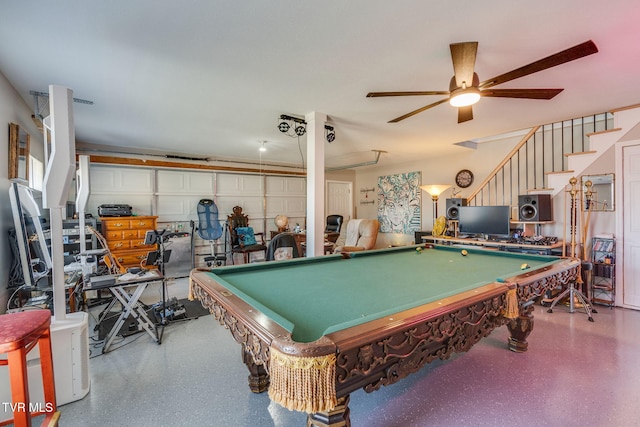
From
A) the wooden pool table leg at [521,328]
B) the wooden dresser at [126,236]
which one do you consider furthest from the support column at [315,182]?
the wooden dresser at [126,236]

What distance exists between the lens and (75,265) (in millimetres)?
3408

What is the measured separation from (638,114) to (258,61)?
4.50m

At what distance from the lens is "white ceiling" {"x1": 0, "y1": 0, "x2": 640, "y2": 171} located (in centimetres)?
172

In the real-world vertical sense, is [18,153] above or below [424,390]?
above

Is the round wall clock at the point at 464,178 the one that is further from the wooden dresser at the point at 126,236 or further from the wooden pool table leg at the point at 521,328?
the wooden dresser at the point at 126,236

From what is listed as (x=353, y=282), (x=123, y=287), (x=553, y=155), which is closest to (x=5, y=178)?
(x=123, y=287)

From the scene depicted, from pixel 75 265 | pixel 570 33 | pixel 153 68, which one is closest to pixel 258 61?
pixel 153 68

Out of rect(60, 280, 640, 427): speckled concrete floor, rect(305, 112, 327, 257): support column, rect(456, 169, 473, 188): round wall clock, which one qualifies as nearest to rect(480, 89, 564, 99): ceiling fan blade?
rect(305, 112, 327, 257): support column

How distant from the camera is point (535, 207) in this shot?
A: 4.10 metres

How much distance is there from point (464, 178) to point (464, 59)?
14.8 ft

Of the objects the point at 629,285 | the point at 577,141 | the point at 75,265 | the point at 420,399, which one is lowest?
the point at 420,399

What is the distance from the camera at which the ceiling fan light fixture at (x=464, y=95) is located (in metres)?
2.07

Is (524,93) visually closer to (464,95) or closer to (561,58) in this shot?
(561,58)

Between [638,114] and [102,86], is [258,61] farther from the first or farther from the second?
[638,114]
